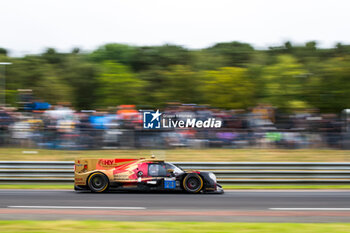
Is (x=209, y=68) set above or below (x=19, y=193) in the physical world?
above

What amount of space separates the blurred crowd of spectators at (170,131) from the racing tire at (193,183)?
13.1 feet

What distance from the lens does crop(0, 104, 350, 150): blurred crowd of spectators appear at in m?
15.7

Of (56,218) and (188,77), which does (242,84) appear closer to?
(188,77)

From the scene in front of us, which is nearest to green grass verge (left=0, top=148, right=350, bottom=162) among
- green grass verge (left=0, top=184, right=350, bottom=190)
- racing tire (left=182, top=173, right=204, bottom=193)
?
green grass verge (left=0, top=184, right=350, bottom=190)

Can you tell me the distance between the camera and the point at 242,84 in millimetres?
39156

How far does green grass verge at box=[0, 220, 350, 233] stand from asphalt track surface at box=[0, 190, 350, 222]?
52cm

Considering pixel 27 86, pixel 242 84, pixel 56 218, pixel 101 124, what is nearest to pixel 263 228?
pixel 56 218

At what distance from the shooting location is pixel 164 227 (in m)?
7.35

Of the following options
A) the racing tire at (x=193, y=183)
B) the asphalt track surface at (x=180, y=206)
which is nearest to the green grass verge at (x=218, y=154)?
the asphalt track surface at (x=180, y=206)

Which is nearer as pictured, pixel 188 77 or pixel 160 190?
pixel 160 190

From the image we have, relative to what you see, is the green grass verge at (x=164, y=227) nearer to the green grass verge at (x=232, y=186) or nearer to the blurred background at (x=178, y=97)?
the green grass verge at (x=232, y=186)

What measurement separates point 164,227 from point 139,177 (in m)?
4.76

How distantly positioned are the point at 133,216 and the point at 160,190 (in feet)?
11.9

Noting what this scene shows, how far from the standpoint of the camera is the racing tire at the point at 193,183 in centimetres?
1191
